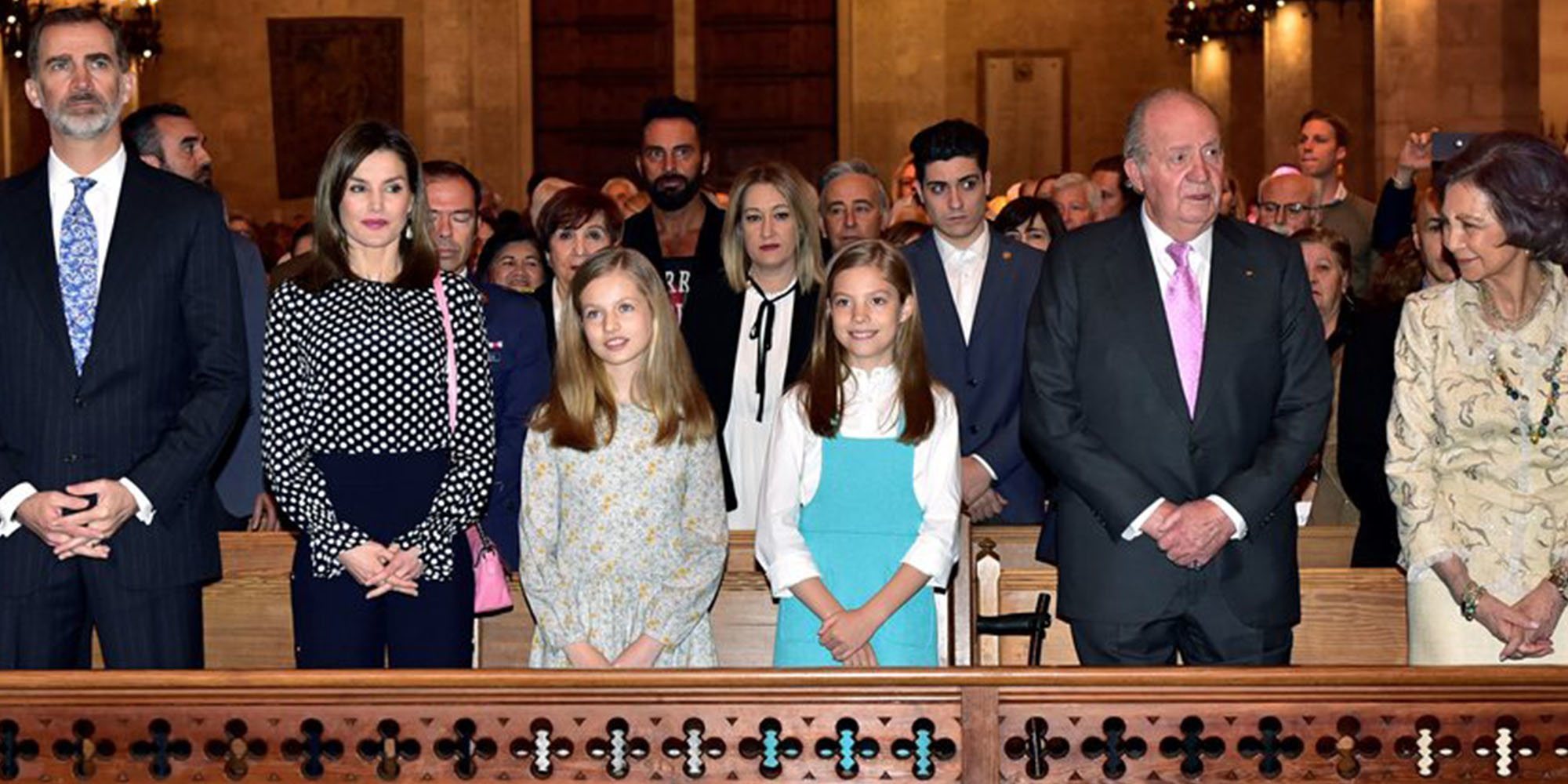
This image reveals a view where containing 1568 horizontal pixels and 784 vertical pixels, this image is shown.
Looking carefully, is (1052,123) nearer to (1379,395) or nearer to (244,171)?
(244,171)

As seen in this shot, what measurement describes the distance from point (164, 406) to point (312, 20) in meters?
14.9

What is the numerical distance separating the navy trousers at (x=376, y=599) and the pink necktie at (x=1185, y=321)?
162cm

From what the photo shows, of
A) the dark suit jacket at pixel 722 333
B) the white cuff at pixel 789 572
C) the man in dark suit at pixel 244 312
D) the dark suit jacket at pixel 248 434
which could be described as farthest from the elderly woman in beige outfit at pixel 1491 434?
the dark suit jacket at pixel 248 434

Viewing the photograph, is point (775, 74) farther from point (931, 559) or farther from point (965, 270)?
point (931, 559)

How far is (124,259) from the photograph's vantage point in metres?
4.84

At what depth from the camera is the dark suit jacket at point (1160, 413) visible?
4.84 metres

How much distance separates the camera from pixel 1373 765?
4.07 meters

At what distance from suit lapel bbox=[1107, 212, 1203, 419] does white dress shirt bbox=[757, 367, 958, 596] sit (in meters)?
0.53

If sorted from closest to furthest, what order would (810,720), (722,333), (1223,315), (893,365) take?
1. (810,720)
2. (1223,315)
3. (893,365)
4. (722,333)

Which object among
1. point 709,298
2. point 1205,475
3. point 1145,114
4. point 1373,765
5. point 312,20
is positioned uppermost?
point 312,20

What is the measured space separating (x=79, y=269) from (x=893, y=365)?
1.84 m

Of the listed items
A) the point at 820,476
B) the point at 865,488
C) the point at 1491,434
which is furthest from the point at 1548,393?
the point at 820,476

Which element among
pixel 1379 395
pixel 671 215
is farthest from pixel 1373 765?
pixel 671 215

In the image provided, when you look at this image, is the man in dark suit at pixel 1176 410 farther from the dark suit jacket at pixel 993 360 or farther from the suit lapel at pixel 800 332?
the dark suit jacket at pixel 993 360
